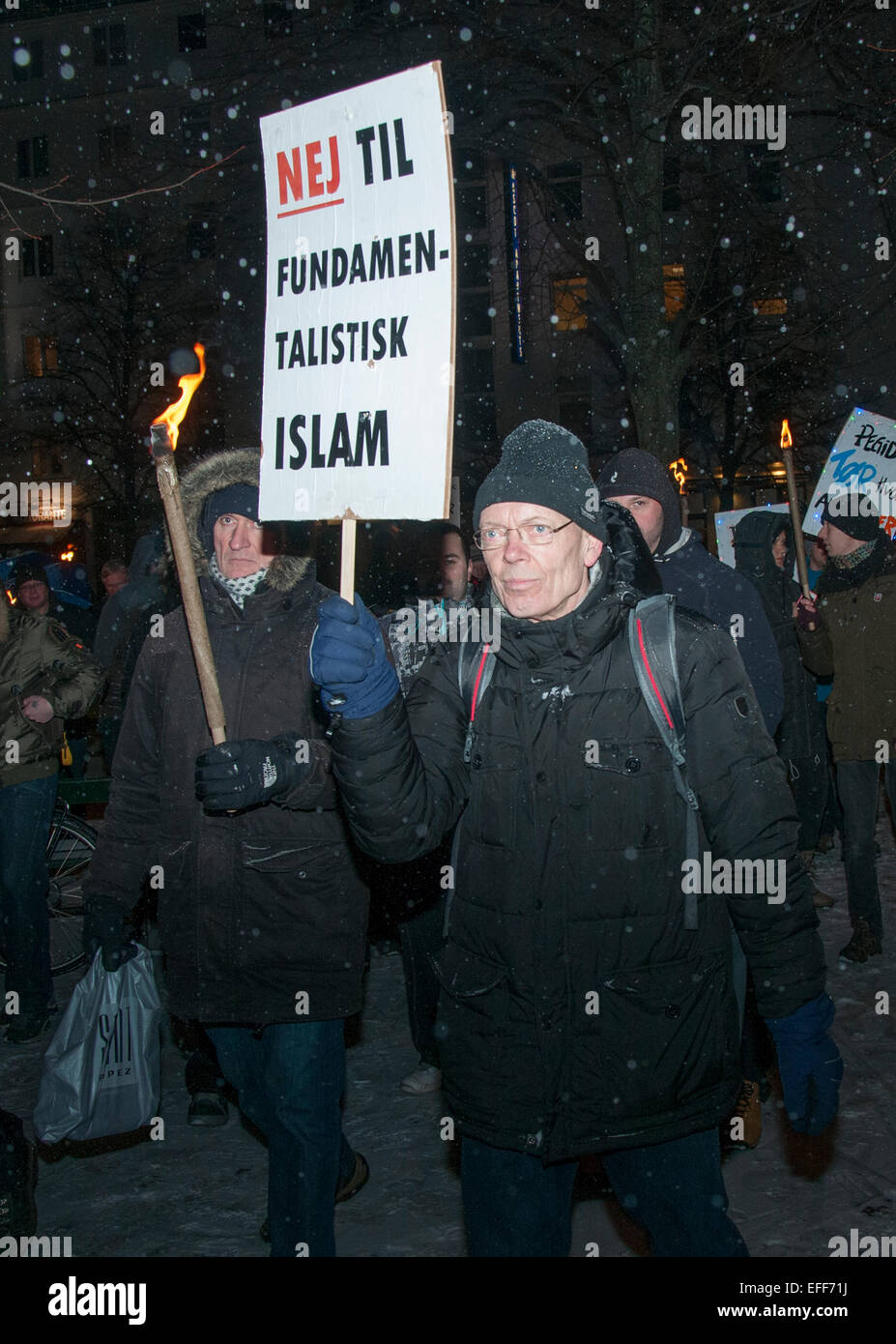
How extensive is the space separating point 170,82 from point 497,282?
51.8ft

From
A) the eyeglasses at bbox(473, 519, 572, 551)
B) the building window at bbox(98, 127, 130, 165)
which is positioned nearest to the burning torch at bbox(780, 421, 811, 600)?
the eyeglasses at bbox(473, 519, 572, 551)

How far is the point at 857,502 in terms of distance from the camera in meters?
7.18

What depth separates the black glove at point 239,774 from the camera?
2.95m

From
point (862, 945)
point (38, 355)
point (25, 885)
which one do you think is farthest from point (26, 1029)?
point (38, 355)

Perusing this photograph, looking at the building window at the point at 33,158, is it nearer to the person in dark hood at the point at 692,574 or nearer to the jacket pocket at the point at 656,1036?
the person in dark hood at the point at 692,574

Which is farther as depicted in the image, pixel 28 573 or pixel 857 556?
pixel 28 573

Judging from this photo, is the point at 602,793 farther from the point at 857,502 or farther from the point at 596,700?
the point at 857,502

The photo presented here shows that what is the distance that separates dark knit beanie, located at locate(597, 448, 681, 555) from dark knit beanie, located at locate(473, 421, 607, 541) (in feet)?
5.39

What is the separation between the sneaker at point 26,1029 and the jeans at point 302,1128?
9.60 feet

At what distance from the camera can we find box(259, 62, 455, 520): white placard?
2.46 metres

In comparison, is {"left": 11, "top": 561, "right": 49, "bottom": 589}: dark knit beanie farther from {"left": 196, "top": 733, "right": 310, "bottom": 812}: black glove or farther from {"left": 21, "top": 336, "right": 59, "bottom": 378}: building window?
{"left": 21, "top": 336, "right": 59, "bottom": 378}: building window

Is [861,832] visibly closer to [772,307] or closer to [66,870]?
[66,870]

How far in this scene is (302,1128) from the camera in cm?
323

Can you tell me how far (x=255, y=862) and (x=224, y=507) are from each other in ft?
3.29
